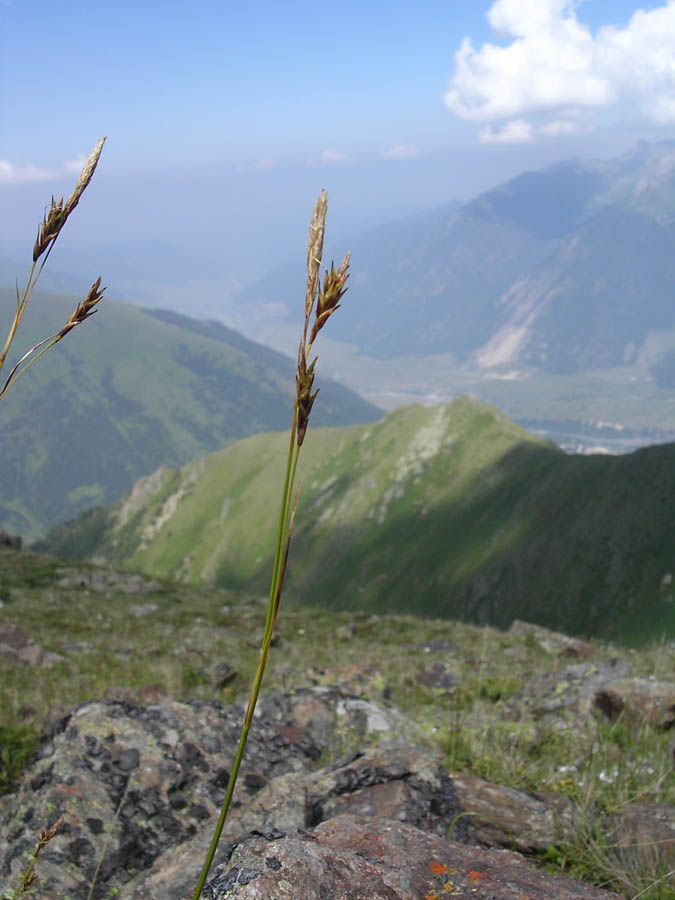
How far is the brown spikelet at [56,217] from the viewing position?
2.08m

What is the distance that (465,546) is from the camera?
82.9 metres

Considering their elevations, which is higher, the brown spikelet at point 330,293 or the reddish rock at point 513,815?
the brown spikelet at point 330,293

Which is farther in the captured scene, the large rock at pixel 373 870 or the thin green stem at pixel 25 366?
the large rock at pixel 373 870

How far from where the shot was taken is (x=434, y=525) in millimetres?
96125

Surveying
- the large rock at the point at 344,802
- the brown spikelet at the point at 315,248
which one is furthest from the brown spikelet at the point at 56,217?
the large rock at the point at 344,802

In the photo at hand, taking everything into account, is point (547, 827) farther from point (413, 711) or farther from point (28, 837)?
point (413, 711)

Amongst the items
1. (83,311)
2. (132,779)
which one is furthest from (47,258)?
(132,779)

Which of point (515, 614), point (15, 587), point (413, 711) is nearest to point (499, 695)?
point (413, 711)

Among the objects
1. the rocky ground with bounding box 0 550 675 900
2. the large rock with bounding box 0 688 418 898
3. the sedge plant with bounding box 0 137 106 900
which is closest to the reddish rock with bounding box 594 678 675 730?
the rocky ground with bounding box 0 550 675 900

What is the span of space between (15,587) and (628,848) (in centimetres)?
3548

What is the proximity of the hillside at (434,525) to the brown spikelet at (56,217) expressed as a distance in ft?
40.1

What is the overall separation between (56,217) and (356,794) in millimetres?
4662

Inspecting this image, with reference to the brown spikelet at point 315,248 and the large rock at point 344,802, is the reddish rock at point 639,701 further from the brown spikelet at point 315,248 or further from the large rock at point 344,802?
the brown spikelet at point 315,248

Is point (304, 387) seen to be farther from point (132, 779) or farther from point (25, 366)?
point (132, 779)
